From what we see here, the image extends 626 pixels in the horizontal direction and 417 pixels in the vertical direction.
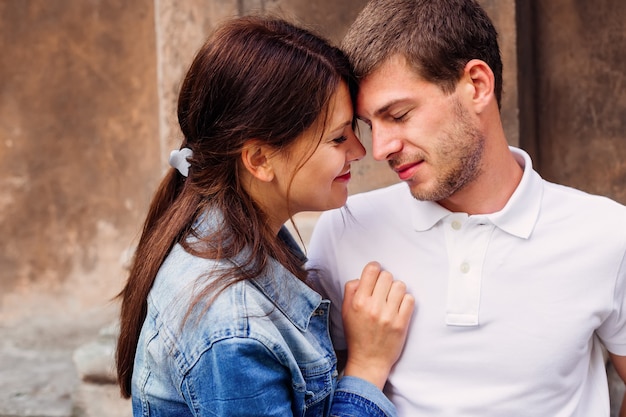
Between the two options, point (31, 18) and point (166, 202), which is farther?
point (31, 18)

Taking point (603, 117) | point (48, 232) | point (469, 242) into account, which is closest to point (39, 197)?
point (48, 232)

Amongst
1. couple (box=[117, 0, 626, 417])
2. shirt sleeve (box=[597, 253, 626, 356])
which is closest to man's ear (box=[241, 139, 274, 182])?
couple (box=[117, 0, 626, 417])

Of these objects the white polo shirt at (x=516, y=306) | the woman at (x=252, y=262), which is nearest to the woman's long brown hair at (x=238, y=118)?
the woman at (x=252, y=262)

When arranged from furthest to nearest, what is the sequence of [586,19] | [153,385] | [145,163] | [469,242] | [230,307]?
[145,163] < [586,19] < [469,242] < [153,385] < [230,307]

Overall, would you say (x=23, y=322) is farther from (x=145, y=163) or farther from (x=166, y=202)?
(x=166, y=202)

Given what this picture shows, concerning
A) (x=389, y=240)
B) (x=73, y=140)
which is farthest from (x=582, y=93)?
(x=73, y=140)

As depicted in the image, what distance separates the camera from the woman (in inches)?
69.0

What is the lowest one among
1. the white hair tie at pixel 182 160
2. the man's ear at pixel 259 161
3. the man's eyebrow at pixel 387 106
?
the man's ear at pixel 259 161

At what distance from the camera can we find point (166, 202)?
6.97ft

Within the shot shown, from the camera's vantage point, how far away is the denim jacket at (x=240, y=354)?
171 cm

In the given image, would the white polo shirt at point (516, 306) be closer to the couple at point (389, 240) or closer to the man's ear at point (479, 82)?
the couple at point (389, 240)

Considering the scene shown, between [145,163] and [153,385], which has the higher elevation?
[145,163]

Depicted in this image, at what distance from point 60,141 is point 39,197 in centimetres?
31

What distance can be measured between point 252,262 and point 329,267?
44 cm
